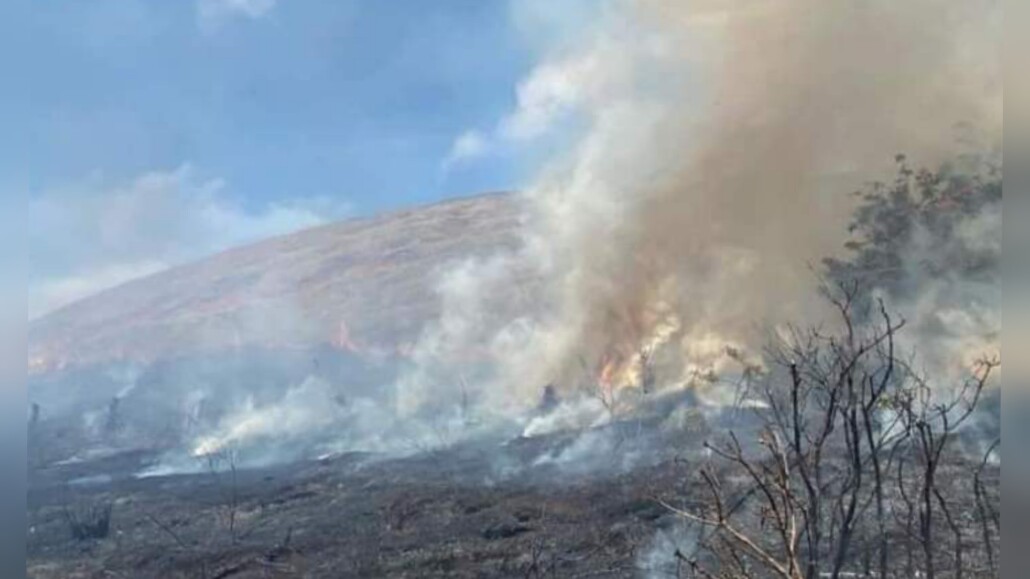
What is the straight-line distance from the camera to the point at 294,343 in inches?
945

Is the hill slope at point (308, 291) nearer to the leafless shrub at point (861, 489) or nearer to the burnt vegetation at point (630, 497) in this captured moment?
the burnt vegetation at point (630, 497)

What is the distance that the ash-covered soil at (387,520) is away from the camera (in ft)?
34.2

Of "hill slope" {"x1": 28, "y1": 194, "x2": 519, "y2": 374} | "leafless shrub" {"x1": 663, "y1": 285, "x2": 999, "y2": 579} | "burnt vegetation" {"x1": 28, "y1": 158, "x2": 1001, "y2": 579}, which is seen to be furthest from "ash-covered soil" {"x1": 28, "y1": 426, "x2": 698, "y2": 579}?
"hill slope" {"x1": 28, "y1": 194, "x2": 519, "y2": 374}

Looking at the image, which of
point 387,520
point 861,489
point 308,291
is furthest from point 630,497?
point 308,291

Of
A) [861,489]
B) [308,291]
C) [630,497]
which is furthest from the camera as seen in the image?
[308,291]

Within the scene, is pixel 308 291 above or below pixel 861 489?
above

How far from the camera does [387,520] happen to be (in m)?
12.3

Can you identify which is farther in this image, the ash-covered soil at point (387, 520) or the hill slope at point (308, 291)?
the hill slope at point (308, 291)

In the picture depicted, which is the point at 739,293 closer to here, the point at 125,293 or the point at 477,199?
the point at 477,199

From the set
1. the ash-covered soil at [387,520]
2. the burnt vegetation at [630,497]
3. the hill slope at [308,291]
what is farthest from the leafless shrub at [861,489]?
the hill slope at [308,291]

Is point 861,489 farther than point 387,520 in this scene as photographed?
No

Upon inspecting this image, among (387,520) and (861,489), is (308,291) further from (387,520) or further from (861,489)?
(861,489)

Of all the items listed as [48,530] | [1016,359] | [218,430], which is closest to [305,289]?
[218,430]

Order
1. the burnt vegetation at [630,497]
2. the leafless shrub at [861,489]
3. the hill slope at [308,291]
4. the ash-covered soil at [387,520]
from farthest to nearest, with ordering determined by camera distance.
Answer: the hill slope at [308,291], the ash-covered soil at [387,520], the burnt vegetation at [630,497], the leafless shrub at [861,489]
